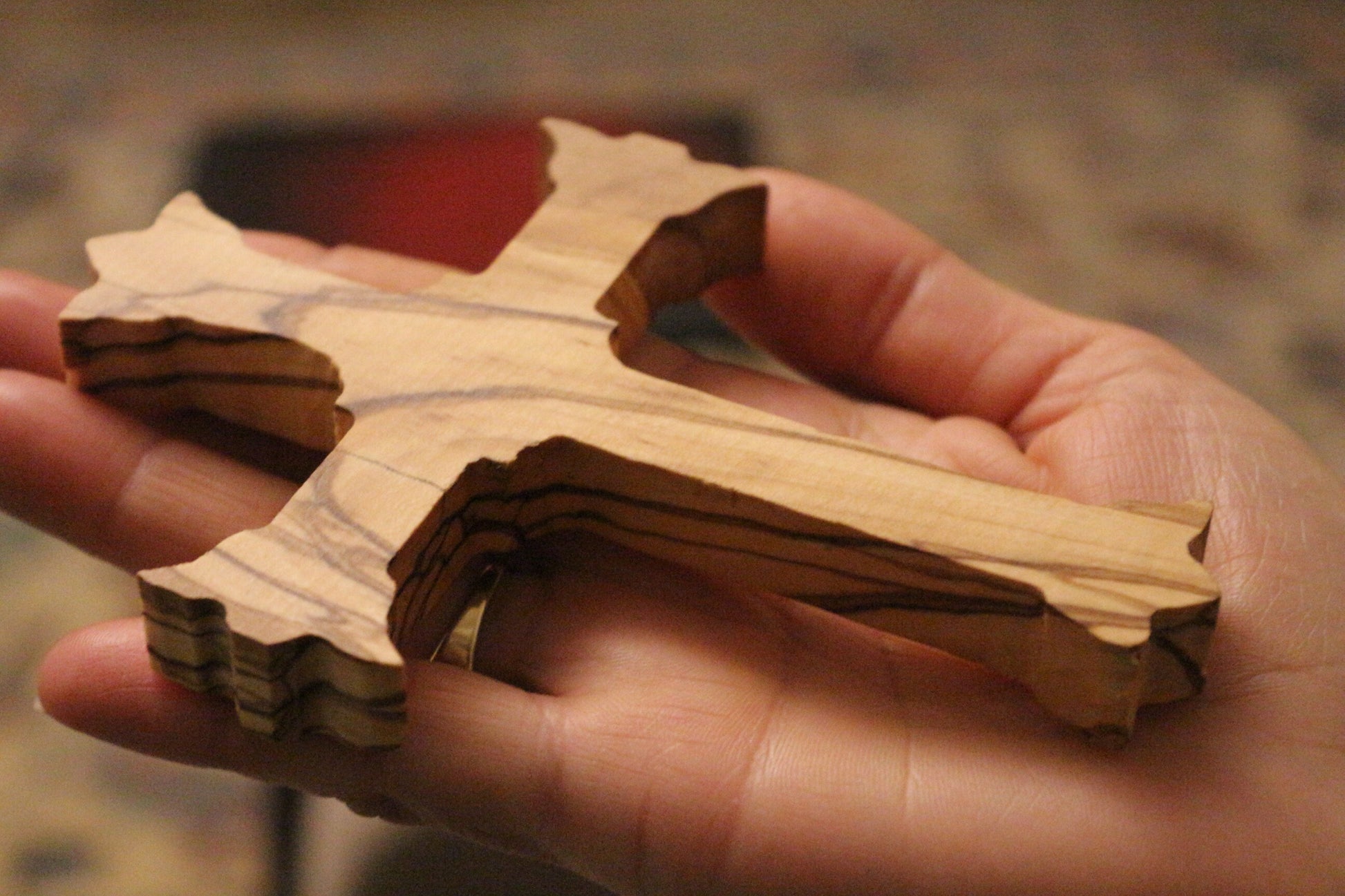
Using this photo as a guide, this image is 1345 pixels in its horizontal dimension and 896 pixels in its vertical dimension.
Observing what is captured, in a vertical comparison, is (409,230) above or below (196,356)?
below

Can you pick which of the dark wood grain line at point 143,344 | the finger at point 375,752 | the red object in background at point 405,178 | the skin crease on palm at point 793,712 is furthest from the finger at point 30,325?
A: the red object in background at point 405,178

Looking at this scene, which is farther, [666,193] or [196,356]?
[666,193]

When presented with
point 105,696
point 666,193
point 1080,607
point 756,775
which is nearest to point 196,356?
point 105,696

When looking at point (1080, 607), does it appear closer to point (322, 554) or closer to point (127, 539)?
point (322, 554)

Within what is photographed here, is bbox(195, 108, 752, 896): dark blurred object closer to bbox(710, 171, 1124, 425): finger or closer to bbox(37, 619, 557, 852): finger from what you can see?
bbox(710, 171, 1124, 425): finger

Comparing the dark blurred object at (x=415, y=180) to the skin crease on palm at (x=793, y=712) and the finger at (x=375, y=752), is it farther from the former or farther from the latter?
the finger at (x=375, y=752)

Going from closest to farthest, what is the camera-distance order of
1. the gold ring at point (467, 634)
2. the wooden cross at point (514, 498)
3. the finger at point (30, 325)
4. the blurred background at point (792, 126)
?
the wooden cross at point (514, 498) → the gold ring at point (467, 634) → the finger at point (30, 325) → the blurred background at point (792, 126)

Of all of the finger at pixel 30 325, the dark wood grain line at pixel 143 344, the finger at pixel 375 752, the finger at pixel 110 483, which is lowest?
the finger at pixel 375 752

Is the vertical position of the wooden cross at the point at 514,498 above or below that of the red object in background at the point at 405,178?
above
